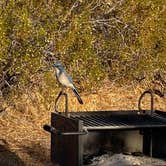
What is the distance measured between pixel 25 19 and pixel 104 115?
7.17ft

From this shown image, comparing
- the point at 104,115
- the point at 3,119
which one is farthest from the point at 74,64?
the point at 104,115

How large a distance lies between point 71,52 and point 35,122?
2202 mm

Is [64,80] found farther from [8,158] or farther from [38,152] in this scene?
[38,152]

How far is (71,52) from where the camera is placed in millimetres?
8977

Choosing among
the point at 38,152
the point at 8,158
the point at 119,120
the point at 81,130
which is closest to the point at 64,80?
the point at 119,120

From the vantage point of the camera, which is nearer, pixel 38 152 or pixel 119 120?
pixel 119 120

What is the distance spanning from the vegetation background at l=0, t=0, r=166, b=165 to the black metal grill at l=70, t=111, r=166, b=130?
83.2 inches

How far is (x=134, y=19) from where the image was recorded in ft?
33.6

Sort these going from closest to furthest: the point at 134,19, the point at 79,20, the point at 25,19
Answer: the point at 25,19
the point at 79,20
the point at 134,19

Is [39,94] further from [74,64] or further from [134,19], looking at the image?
[134,19]

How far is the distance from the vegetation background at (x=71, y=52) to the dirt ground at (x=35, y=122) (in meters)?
0.02

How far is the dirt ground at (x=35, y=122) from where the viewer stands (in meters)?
8.47

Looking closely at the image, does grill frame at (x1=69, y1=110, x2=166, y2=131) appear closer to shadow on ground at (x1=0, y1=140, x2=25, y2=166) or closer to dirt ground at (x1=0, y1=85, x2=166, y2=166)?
dirt ground at (x1=0, y1=85, x2=166, y2=166)

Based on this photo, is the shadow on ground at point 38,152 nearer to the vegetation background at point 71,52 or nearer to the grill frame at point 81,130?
the vegetation background at point 71,52
